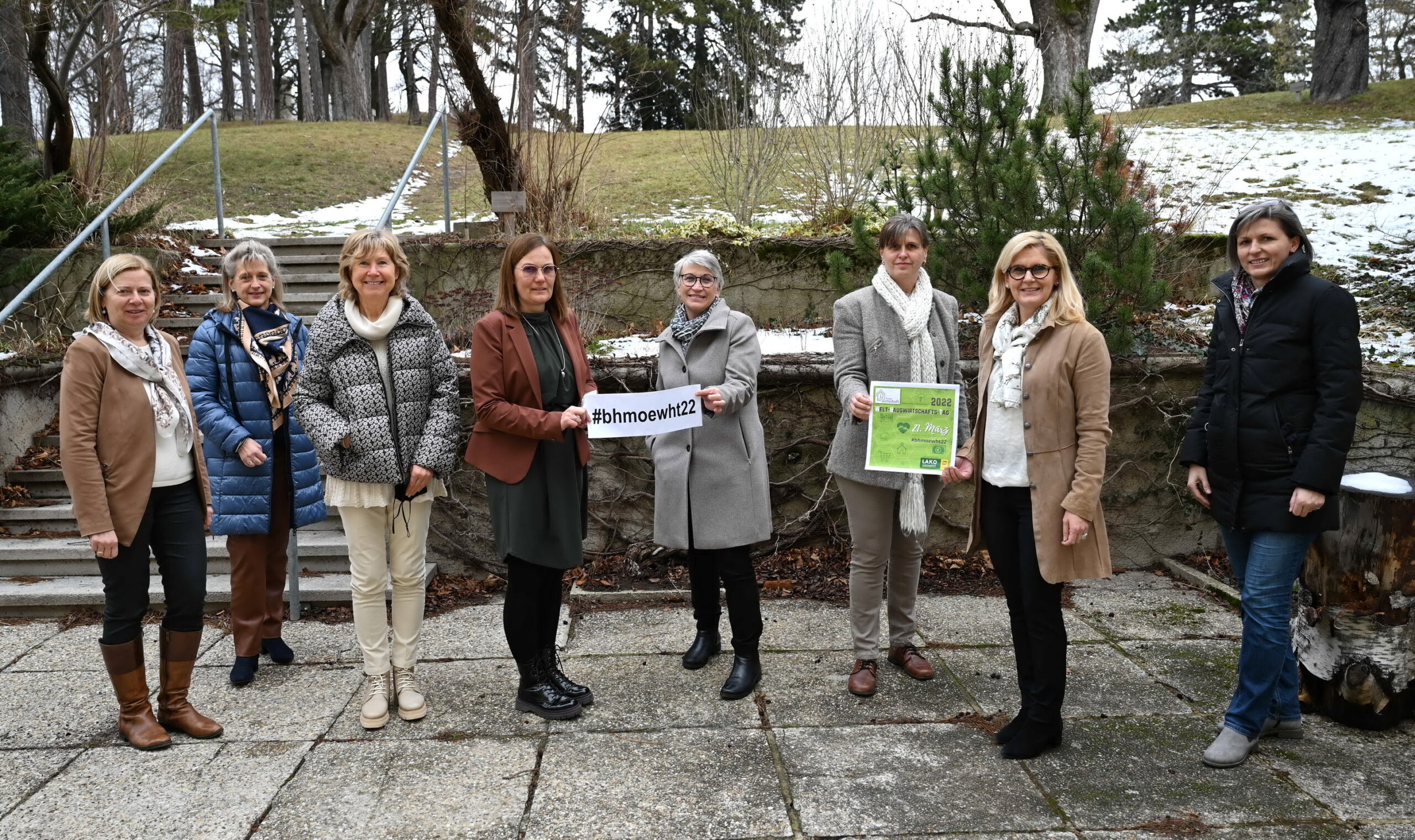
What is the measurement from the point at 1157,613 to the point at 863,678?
6.73ft

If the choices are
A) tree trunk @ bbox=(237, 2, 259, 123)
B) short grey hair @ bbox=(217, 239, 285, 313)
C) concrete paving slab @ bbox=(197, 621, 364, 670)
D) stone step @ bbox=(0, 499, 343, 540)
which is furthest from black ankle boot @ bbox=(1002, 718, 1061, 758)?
tree trunk @ bbox=(237, 2, 259, 123)

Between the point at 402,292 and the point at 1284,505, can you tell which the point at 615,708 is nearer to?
the point at 402,292

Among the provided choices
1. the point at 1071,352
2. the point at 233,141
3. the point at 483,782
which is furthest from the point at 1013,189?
the point at 233,141

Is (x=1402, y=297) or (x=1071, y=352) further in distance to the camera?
(x=1402, y=297)

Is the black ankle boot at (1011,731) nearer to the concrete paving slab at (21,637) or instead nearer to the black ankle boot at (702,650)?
the black ankle boot at (702,650)

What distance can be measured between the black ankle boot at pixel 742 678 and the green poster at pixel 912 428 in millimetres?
1048

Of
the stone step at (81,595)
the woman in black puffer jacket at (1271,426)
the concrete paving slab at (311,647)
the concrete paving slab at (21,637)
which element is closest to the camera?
the woman in black puffer jacket at (1271,426)

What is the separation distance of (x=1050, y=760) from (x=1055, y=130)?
1225 centimetres

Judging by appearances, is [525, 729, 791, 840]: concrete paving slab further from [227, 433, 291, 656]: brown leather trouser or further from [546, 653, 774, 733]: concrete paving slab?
[227, 433, 291, 656]: brown leather trouser

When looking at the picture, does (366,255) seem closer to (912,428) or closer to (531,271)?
(531,271)

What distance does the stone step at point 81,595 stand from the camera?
5.19 m

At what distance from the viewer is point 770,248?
7.73 meters

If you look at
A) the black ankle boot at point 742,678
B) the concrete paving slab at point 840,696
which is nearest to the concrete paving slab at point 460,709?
the black ankle boot at point 742,678

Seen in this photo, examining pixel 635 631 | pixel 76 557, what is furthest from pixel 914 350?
pixel 76 557
